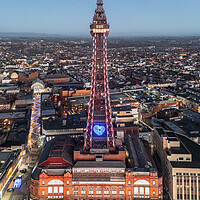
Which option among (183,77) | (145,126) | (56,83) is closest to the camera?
(145,126)

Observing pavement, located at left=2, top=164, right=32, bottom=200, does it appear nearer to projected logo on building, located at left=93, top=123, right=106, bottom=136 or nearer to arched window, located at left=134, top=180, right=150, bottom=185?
projected logo on building, located at left=93, top=123, right=106, bottom=136

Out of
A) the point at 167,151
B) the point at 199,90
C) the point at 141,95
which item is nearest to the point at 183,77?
the point at 199,90

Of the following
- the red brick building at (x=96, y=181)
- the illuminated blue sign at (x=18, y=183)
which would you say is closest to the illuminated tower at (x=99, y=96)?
the red brick building at (x=96, y=181)

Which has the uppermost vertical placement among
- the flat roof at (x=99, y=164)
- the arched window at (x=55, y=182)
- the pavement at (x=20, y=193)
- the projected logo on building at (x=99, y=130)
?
the projected logo on building at (x=99, y=130)

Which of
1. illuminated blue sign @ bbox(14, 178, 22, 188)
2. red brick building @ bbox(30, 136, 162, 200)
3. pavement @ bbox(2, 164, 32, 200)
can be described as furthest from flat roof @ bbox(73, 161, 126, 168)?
illuminated blue sign @ bbox(14, 178, 22, 188)

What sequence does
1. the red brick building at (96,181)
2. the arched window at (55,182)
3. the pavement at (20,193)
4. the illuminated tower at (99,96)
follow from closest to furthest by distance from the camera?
the red brick building at (96,181) < the arched window at (55,182) < the pavement at (20,193) < the illuminated tower at (99,96)

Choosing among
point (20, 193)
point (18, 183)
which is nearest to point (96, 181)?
point (20, 193)

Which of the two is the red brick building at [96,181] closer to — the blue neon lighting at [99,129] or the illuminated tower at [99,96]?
the illuminated tower at [99,96]

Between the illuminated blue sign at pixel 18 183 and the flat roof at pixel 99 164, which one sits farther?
the illuminated blue sign at pixel 18 183

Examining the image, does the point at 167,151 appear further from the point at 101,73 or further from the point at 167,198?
the point at 101,73
